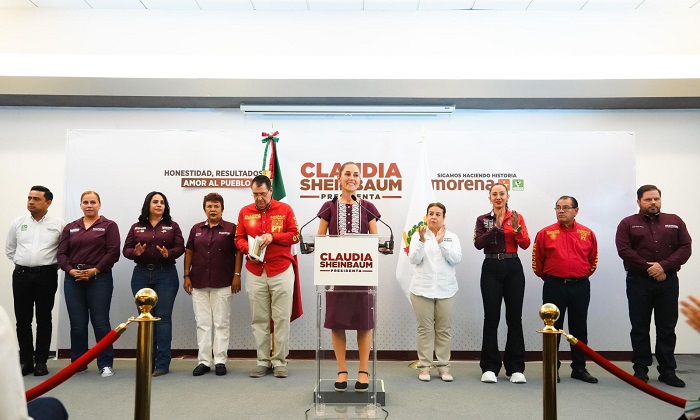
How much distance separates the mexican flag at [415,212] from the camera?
5742 mm

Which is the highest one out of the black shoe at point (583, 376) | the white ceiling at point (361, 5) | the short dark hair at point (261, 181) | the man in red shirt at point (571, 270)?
the white ceiling at point (361, 5)

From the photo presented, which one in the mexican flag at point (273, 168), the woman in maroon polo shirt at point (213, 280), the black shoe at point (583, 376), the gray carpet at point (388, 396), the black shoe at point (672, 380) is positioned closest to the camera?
the gray carpet at point (388, 396)

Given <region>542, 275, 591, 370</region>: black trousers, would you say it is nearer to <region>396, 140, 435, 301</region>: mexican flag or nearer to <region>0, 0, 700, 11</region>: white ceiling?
<region>396, 140, 435, 301</region>: mexican flag

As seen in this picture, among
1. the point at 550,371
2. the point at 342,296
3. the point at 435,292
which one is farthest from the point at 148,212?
the point at 550,371

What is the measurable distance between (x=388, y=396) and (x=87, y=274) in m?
2.92

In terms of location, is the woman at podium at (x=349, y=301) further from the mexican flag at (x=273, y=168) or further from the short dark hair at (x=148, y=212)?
the short dark hair at (x=148, y=212)

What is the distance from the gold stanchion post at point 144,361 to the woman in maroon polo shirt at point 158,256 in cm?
258

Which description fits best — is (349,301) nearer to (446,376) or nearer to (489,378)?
(446,376)

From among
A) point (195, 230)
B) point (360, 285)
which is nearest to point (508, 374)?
point (360, 285)

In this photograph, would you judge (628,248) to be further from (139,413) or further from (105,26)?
(105,26)

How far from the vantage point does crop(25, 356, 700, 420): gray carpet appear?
390 centimetres

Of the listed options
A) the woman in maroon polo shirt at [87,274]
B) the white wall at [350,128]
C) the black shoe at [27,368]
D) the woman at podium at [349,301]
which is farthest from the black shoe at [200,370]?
the white wall at [350,128]

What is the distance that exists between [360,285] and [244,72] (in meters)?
3.68

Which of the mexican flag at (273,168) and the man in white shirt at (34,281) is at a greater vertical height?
the mexican flag at (273,168)
